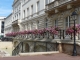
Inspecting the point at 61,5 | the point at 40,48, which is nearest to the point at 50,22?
the point at 40,48

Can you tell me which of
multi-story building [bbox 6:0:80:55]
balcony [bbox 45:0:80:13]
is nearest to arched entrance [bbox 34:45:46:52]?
multi-story building [bbox 6:0:80:55]

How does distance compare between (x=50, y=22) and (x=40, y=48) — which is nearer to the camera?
(x=40, y=48)

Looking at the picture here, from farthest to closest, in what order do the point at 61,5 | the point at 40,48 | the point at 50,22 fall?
1. the point at 50,22
2. the point at 40,48
3. the point at 61,5

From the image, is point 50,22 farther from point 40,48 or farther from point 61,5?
point 61,5

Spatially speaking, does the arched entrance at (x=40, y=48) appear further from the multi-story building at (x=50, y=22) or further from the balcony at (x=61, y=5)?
the balcony at (x=61, y=5)

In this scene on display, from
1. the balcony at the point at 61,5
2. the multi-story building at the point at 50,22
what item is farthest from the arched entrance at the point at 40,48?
the balcony at the point at 61,5

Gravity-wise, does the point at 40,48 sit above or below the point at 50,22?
below

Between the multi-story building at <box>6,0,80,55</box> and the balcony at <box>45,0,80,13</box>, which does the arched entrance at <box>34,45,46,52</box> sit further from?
the balcony at <box>45,0,80,13</box>

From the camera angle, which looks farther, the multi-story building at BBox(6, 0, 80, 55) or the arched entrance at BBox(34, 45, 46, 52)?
the arched entrance at BBox(34, 45, 46, 52)

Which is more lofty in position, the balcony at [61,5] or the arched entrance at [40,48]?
the balcony at [61,5]

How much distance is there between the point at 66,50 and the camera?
16328 millimetres

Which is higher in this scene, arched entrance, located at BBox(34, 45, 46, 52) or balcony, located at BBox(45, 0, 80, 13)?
balcony, located at BBox(45, 0, 80, 13)

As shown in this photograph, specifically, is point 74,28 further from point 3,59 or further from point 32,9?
point 32,9

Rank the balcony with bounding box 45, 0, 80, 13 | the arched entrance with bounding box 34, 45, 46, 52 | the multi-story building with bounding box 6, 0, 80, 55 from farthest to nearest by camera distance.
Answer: the arched entrance with bounding box 34, 45, 46, 52 → the balcony with bounding box 45, 0, 80, 13 → the multi-story building with bounding box 6, 0, 80, 55
